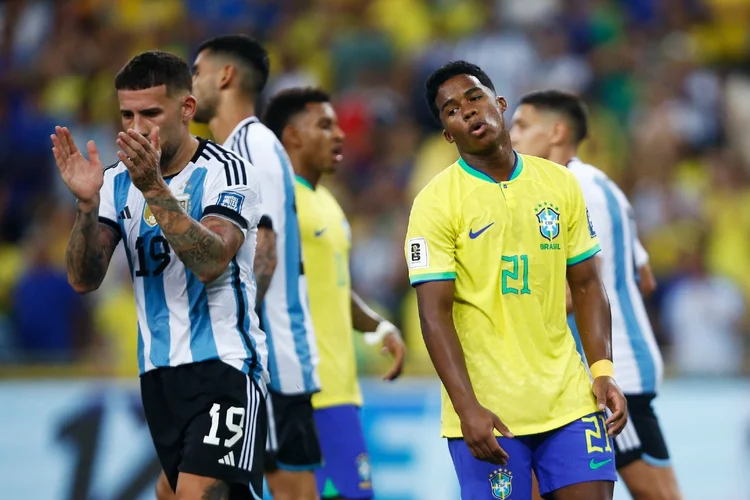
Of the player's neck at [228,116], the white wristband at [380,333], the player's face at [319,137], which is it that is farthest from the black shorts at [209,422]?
the player's face at [319,137]

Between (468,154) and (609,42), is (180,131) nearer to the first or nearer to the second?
(468,154)

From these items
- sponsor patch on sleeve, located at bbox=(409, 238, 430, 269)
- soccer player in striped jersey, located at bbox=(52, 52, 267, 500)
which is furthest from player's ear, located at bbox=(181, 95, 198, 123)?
sponsor patch on sleeve, located at bbox=(409, 238, 430, 269)

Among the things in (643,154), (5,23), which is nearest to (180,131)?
(643,154)

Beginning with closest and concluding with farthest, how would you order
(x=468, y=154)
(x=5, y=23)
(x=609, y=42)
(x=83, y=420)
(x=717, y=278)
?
(x=468, y=154)
(x=83, y=420)
(x=717, y=278)
(x=609, y=42)
(x=5, y=23)

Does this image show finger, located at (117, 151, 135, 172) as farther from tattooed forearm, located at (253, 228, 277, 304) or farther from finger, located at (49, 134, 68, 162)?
tattooed forearm, located at (253, 228, 277, 304)

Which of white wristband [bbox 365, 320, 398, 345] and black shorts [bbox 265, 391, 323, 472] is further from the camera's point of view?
white wristband [bbox 365, 320, 398, 345]

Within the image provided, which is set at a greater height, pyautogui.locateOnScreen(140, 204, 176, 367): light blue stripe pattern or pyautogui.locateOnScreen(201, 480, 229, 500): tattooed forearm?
pyautogui.locateOnScreen(140, 204, 176, 367): light blue stripe pattern

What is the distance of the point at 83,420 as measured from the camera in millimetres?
10336

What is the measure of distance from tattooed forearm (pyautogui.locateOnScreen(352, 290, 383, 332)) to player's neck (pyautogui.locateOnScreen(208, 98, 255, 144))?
141 cm

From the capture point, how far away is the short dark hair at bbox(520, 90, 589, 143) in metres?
6.93

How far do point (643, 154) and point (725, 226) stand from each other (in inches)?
50.6

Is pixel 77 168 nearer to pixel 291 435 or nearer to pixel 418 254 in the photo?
pixel 418 254

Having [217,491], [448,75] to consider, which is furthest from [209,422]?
[448,75]

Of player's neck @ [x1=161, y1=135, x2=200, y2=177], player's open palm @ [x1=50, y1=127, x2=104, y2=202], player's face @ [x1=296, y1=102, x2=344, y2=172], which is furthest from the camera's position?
player's face @ [x1=296, y1=102, x2=344, y2=172]
